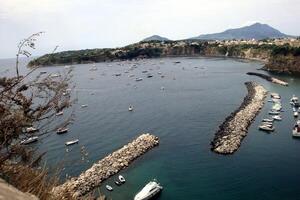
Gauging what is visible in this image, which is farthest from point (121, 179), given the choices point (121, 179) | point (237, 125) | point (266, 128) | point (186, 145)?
point (266, 128)

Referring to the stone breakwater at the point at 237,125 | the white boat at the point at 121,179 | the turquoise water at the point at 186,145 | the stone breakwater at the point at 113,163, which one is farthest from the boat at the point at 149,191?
the stone breakwater at the point at 237,125

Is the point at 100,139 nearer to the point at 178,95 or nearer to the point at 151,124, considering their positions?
the point at 151,124

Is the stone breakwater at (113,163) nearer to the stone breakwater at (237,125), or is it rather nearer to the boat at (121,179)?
the boat at (121,179)

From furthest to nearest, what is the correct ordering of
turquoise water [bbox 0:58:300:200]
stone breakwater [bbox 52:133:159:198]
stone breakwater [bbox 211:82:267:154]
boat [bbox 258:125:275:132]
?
boat [bbox 258:125:275:132], stone breakwater [bbox 211:82:267:154], stone breakwater [bbox 52:133:159:198], turquoise water [bbox 0:58:300:200]

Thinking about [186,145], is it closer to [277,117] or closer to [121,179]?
[121,179]

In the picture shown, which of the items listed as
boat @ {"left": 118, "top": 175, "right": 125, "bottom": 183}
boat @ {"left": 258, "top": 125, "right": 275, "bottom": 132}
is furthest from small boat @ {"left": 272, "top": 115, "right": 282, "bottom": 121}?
boat @ {"left": 118, "top": 175, "right": 125, "bottom": 183}

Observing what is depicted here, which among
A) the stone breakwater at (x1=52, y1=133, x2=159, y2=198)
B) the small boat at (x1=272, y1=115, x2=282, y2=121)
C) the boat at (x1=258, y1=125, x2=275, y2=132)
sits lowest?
the small boat at (x1=272, y1=115, x2=282, y2=121)

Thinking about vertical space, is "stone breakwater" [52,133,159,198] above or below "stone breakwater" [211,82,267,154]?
above

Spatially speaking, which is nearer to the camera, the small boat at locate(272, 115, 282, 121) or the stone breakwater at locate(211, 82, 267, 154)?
the stone breakwater at locate(211, 82, 267, 154)

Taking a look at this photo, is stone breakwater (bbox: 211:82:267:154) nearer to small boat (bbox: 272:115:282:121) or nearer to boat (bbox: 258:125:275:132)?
boat (bbox: 258:125:275:132)
